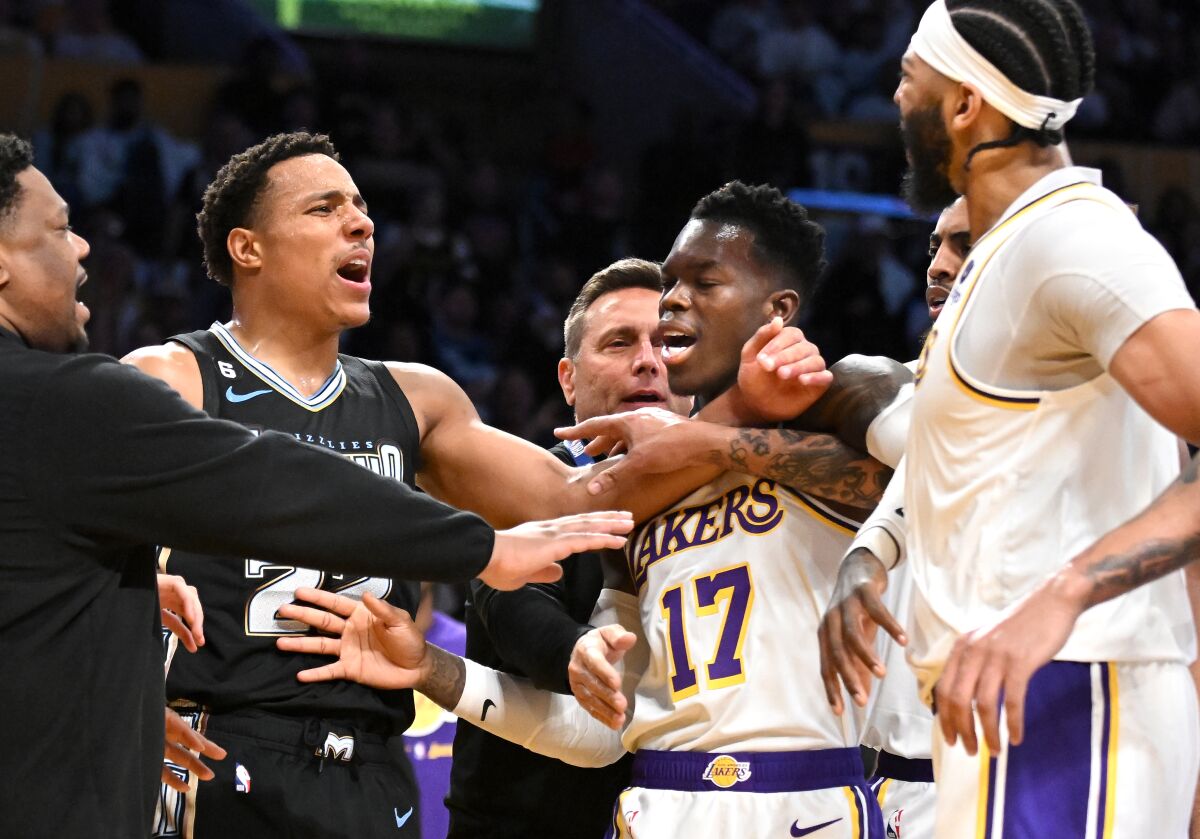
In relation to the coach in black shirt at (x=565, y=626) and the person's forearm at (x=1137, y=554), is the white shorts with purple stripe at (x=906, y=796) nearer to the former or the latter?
the coach in black shirt at (x=565, y=626)

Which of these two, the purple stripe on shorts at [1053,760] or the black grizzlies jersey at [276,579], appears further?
the black grizzlies jersey at [276,579]

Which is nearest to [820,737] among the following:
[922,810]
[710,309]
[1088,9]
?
[922,810]

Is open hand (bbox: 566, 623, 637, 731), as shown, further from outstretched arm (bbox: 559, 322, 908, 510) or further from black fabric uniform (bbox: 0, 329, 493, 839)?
black fabric uniform (bbox: 0, 329, 493, 839)

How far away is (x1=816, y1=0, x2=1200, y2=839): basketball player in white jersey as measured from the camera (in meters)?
2.59

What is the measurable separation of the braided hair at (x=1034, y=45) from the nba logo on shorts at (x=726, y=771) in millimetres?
1503

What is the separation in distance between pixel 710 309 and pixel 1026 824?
67.7 inches

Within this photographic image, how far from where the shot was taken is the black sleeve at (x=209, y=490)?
3.00 m

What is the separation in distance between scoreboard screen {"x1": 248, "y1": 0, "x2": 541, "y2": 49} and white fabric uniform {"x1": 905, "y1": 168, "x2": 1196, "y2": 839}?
39.0ft

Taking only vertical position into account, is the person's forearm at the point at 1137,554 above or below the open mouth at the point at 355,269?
→ below

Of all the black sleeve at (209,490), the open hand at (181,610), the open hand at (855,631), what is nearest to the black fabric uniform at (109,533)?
the black sleeve at (209,490)

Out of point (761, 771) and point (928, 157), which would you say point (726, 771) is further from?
point (928, 157)

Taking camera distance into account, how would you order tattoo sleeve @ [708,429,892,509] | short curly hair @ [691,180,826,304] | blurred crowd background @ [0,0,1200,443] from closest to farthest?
tattoo sleeve @ [708,429,892,509]
short curly hair @ [691,180,826,304]
blurred crowd background @ [0,0,1200,443]

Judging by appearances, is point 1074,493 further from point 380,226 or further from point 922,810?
point 380,226

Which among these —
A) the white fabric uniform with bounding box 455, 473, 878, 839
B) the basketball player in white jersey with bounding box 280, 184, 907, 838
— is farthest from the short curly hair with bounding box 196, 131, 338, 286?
the white fabric uniform with bounding box 455, 473, 878, 839
